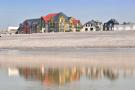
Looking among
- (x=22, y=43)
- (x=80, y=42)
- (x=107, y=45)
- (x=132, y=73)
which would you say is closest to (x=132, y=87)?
(x=132, y=73)

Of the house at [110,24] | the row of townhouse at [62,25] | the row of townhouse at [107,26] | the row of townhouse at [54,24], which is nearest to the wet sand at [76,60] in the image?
the row of townhouse at [107,26]

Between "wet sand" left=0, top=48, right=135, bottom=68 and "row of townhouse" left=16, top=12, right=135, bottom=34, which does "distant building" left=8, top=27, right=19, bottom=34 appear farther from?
"wet sand" left=0, top=48, right=135, bottom=68

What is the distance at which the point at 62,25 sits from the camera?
102375 mm

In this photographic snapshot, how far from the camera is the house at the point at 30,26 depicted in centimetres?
10712

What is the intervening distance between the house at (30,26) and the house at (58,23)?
5.78ft

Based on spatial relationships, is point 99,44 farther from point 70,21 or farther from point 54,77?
point 70,21

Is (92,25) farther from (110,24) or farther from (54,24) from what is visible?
(54,24)

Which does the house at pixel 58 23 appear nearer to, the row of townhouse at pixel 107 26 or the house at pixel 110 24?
the row of townhouse at pixel 107 26

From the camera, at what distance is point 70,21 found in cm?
10425

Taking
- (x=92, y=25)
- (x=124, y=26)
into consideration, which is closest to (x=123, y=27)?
(x=124, y=26)

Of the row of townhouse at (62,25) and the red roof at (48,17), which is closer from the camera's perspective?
the row of townhouse at (62,25)

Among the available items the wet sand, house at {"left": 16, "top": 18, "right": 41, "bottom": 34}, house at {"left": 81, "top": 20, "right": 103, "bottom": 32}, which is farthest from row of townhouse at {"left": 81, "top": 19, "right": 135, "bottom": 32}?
Result: the wet sand

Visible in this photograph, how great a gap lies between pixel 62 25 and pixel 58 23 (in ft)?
3.93

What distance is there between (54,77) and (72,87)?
13.1 feet
